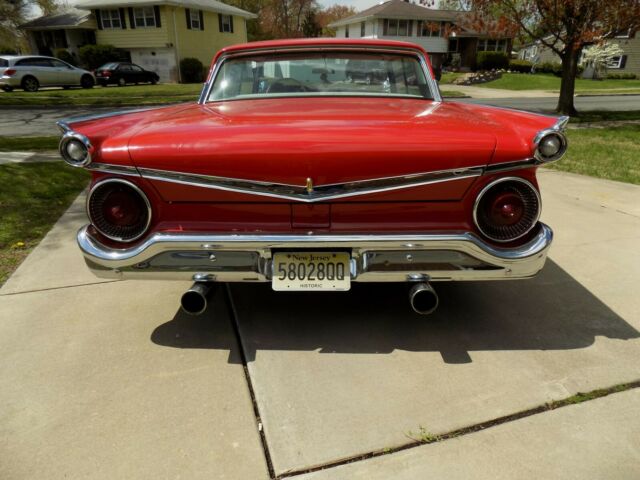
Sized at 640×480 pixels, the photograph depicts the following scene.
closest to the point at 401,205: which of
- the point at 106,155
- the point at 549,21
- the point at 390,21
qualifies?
the point at 106,155

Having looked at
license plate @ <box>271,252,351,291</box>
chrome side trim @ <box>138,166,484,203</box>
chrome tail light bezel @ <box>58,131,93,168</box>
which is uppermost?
chrome tail light bezel @ <box>58,131,93,168</box>

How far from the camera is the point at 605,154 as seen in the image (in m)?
7.63

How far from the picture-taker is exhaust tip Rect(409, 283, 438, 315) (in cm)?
234

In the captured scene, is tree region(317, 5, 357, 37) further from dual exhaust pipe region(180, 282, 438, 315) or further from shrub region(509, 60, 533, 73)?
dual exhaust pipe region(180, 282, 438, 315)

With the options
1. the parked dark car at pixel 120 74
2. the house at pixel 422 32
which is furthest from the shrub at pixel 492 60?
the parked dark car at pixel 120 74

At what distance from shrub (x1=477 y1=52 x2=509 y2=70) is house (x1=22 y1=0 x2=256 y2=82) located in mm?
18270

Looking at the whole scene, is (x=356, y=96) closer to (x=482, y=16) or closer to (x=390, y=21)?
(x=482, y=16)

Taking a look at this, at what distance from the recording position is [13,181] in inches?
218

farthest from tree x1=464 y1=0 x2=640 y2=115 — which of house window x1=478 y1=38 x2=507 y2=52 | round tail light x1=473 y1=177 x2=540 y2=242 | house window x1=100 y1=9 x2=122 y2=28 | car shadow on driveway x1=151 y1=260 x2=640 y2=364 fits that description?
house window x1=478 y1=38 x2=507 y2=52

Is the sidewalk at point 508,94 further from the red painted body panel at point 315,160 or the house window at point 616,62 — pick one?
the red painted body panel at point 315,160

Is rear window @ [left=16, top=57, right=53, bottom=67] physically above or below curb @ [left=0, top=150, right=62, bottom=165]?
above

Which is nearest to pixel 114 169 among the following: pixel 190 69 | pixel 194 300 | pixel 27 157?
pixel 194 300

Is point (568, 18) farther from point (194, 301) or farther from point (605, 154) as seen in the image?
point (194, 301)

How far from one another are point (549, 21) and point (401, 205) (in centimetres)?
1115
